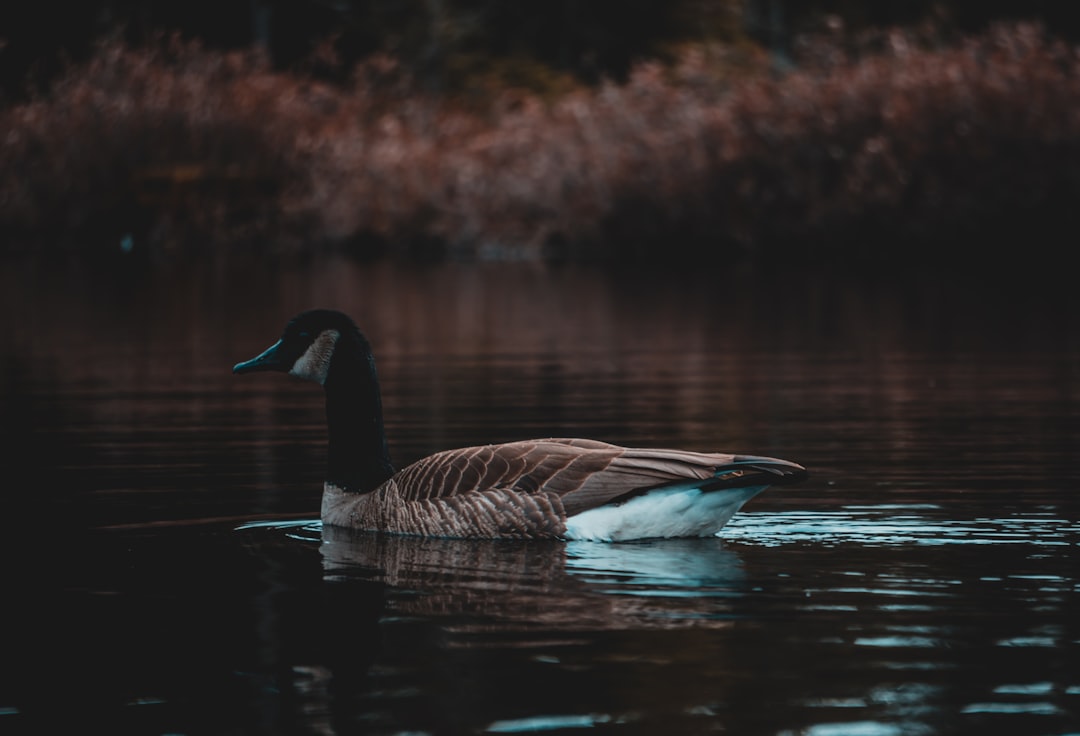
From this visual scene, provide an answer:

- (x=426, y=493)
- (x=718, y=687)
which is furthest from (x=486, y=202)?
(x=718, y=687)

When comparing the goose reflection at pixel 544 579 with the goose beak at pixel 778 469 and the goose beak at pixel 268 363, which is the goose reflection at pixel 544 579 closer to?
the goose beak at pixel 778 469

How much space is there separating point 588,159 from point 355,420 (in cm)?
2923

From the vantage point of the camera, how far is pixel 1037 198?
36.3 metres

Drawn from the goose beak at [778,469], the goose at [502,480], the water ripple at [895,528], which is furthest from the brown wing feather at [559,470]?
the water ripple at [895,528]

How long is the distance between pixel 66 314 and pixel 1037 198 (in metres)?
19.2

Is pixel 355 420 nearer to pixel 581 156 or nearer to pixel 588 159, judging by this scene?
pixel 588 159

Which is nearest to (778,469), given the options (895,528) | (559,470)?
(559,470)

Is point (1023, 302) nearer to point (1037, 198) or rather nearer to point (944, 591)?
point (1037, 198)

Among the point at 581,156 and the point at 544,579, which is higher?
the point at 581,156

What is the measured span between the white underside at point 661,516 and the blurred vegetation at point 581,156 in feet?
91.4

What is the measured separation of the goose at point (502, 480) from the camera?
8422 mm

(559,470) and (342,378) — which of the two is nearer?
(559,470)

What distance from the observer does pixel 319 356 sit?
9.98m

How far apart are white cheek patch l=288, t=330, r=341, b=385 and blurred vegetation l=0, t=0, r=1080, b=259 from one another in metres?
26.9
